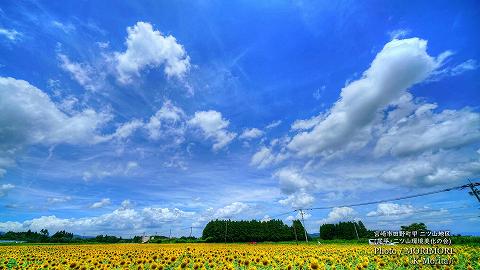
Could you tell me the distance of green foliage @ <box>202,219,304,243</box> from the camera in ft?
384

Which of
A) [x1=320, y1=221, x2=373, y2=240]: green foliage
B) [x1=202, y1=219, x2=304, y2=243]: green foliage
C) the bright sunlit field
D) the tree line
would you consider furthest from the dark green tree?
the bright sunlit field

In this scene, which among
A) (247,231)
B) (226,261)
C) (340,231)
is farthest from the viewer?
(340,231)

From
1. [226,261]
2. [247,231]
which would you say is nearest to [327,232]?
[247,231]

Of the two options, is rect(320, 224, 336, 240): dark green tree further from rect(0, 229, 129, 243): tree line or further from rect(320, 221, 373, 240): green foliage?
rect(0, 229, 129, 243): tree line

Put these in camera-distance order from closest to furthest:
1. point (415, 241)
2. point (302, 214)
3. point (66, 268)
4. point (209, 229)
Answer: point (66, 268), point (415, 241), point (302, 214), point (209, 229)

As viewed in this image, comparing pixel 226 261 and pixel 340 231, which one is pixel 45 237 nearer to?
pixel 226 261

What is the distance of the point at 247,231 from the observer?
121 m

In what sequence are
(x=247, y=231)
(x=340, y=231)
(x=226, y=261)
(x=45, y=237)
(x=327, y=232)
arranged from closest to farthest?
(x=226, y=261)
(x=45, y=237)
(x=247, y=231)
(x=340, y=231)
(x=327, y=232)

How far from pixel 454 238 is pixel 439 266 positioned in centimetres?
3839

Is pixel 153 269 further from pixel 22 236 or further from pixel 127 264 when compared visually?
pixel 22 236

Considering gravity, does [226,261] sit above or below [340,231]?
above

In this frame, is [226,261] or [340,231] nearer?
[226,261]

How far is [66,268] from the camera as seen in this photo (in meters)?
11.7

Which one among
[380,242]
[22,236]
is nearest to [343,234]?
[380,242]
